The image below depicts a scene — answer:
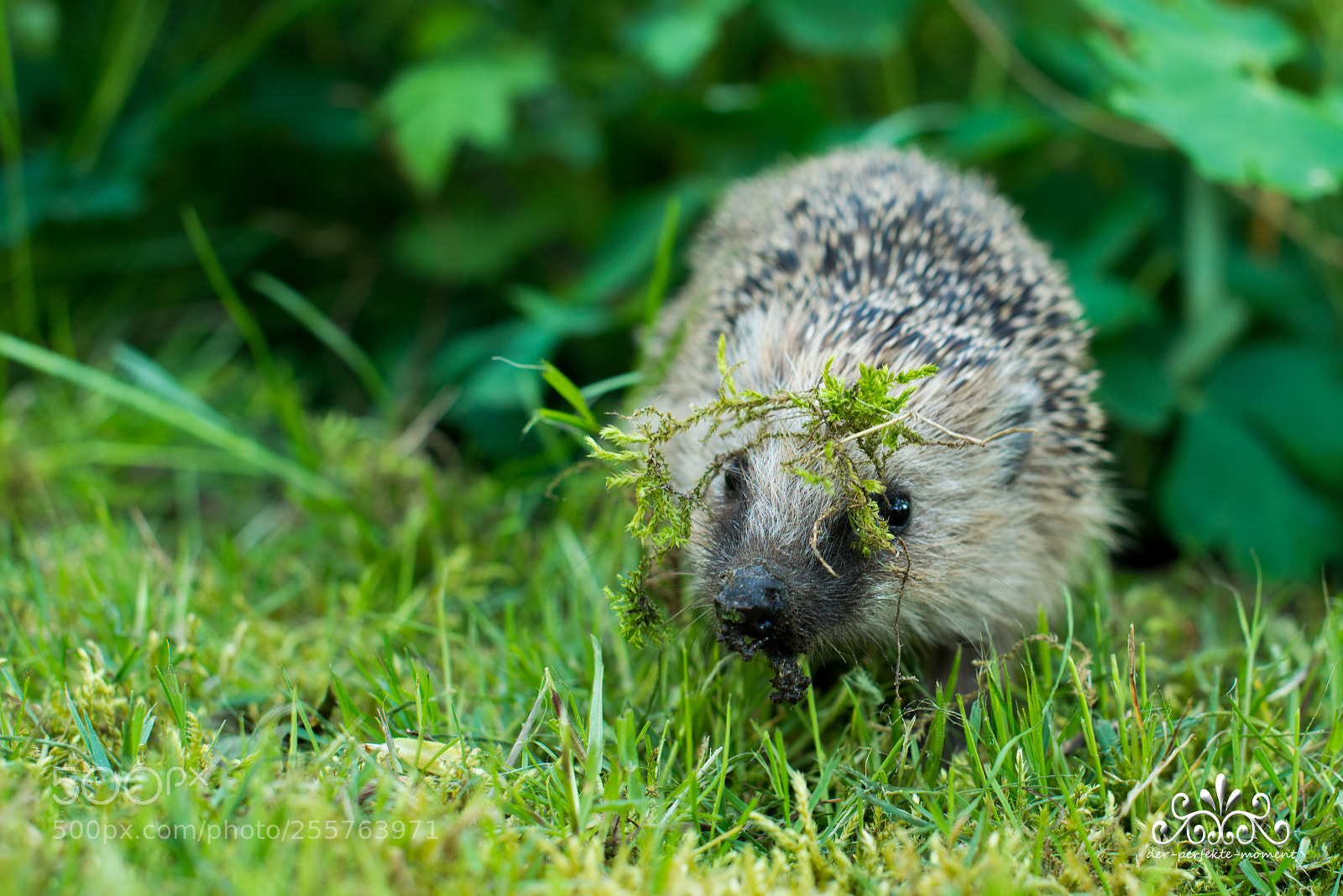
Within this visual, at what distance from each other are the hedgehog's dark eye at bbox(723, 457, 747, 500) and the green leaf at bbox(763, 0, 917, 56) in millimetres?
2785

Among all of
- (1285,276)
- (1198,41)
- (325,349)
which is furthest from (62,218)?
(1285,276)

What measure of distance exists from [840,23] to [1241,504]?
3024 mm

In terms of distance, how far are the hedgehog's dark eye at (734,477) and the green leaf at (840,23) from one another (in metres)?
2.78

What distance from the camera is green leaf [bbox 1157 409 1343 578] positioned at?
14.3 feet

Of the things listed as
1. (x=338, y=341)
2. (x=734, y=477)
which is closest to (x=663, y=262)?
(x=734, y=477)

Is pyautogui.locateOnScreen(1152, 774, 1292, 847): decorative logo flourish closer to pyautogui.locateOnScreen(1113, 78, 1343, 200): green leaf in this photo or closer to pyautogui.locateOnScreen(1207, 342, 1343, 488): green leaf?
pyautogui.locateOnScreen(1113, 78, 1343, 200): green leaf

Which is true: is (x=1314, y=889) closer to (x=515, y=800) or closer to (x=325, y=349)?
(x=515, y=800)

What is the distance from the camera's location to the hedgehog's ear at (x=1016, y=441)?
3141 millimetres

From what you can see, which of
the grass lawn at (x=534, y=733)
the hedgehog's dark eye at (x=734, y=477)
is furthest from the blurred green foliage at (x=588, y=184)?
the hedgehog's dark eye at (x=734, y=477)

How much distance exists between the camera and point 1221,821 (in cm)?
243

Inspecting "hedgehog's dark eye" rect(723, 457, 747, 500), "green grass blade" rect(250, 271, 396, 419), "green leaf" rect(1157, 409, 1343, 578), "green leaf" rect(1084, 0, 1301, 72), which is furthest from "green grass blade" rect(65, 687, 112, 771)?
"green leaf" rect(1084, 0, 1301, 72)

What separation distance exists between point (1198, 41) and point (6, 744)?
5111mm

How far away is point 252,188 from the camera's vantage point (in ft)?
18.6

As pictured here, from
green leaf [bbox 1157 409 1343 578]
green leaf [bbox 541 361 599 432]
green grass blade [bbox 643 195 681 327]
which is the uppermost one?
green grass blade [bbox 643 195 681 327]
